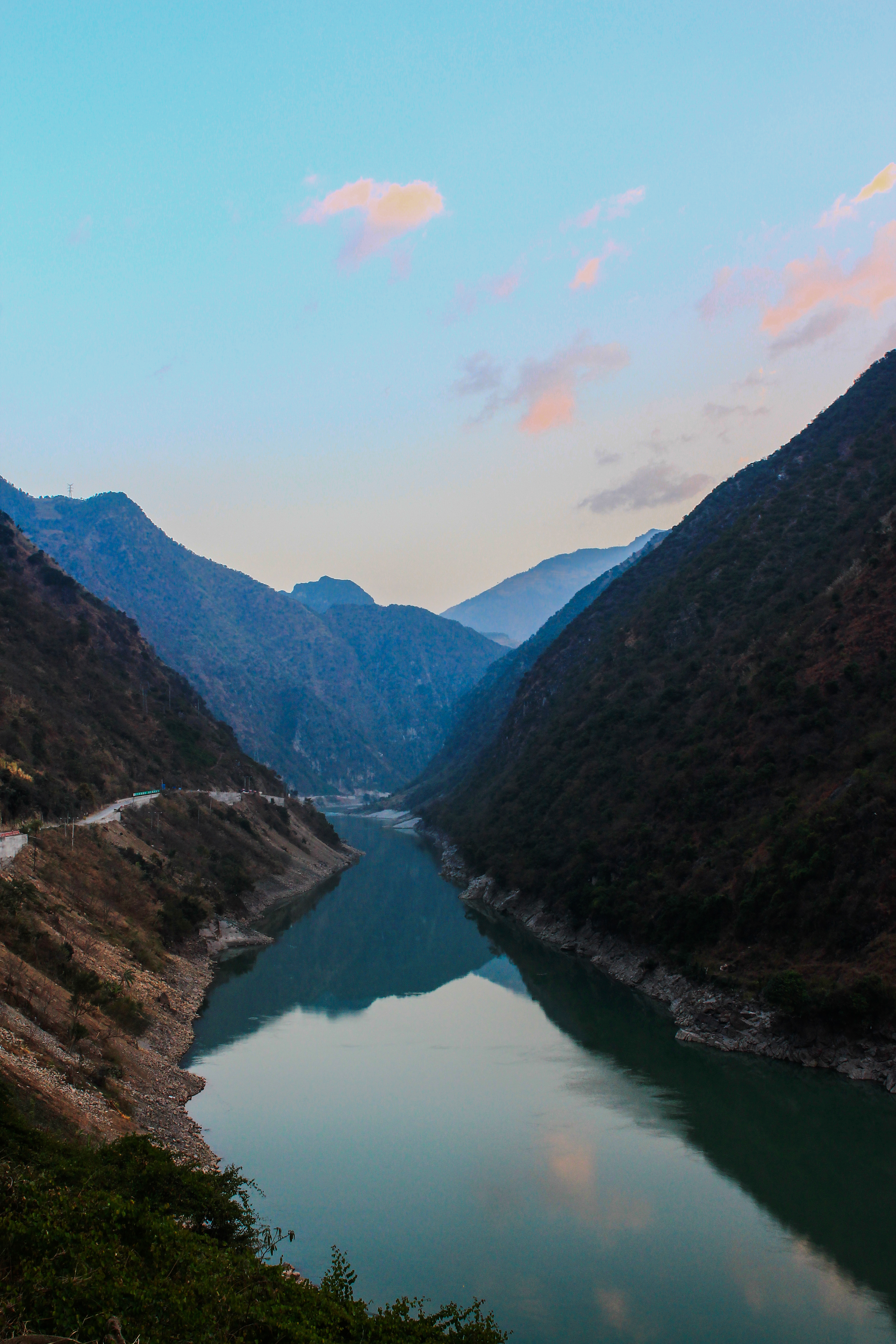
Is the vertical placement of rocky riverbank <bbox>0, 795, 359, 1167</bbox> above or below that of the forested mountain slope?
below

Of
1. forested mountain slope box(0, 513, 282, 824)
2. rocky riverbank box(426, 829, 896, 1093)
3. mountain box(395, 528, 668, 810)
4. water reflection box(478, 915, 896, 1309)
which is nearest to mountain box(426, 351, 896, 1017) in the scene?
rocky riverbank box(426, 829, 896, 1093)

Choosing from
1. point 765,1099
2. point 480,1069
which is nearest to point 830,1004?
point 765,1099

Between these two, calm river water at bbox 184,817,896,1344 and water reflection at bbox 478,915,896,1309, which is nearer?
calm river water at bbox 184,817,896,1344

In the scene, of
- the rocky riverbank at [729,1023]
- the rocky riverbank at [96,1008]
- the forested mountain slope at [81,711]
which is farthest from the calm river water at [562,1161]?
the forested mountain slope at [81,711]

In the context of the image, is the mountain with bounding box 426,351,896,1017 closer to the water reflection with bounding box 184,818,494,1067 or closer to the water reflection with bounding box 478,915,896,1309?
the water reflection with bounding box 478,915,896,1309

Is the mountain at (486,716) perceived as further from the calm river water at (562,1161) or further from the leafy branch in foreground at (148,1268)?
the leafy branch in foreground at (148,1268)

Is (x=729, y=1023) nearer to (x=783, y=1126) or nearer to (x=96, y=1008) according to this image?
(x=783, y=1126)

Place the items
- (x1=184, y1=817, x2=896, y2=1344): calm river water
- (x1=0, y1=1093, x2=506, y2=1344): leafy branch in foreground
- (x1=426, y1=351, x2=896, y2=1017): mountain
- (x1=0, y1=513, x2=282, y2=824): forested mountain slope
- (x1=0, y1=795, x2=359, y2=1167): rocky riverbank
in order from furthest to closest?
(x1=0, y1=513, x2=282, y2=824): forested mountain slope
(x1=426, y1=351, x2=896, y2=1017): mountain
(x1=0, y1=795, x2=359, y2=1167): rocky riverbank
(x1=184, y1=817, x2=896, y2=1344): calm river water
(x1=0, y1=1093, x2=506, y2=1344): leafy branch in foreground
